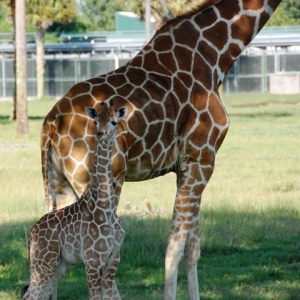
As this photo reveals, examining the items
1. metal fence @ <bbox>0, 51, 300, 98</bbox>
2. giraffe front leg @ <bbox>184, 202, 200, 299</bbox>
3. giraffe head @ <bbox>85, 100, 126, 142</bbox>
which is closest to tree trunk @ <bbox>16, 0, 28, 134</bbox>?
giraffe front leg @ <bbox>184, 202, 200, 299</bbox>

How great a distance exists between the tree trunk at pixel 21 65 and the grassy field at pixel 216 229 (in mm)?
5187

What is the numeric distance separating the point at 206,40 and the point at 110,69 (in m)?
44.5

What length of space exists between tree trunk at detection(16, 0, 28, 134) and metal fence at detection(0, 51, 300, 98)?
2536 centimetres

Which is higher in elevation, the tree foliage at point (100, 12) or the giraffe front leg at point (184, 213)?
the tree foliage at point (100, 12)

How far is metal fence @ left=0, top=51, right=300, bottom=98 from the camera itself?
5028cm

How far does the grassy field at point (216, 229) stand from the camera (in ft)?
25.9

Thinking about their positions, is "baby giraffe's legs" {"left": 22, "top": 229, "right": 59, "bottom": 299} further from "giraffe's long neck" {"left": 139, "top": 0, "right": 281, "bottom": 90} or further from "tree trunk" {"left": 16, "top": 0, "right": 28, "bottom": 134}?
"tree trunk" {"left": 16, "top": 0, "right": 28, "bottom": 134}

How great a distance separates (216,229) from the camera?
10.1m

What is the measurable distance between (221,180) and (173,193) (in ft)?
5.83

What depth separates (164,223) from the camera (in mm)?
10367

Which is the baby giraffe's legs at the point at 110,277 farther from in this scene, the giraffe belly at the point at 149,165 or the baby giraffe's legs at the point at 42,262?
the giraffe belly at the point at 149,165

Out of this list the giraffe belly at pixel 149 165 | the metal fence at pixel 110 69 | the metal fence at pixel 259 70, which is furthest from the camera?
the metal fence at pixel 110 69

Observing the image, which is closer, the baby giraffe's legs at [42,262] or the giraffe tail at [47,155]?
the baby giraffe's legs at [42,262]

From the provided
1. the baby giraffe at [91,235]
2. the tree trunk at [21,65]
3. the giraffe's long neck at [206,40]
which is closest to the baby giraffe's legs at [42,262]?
the baby giraffe at [91,235]
